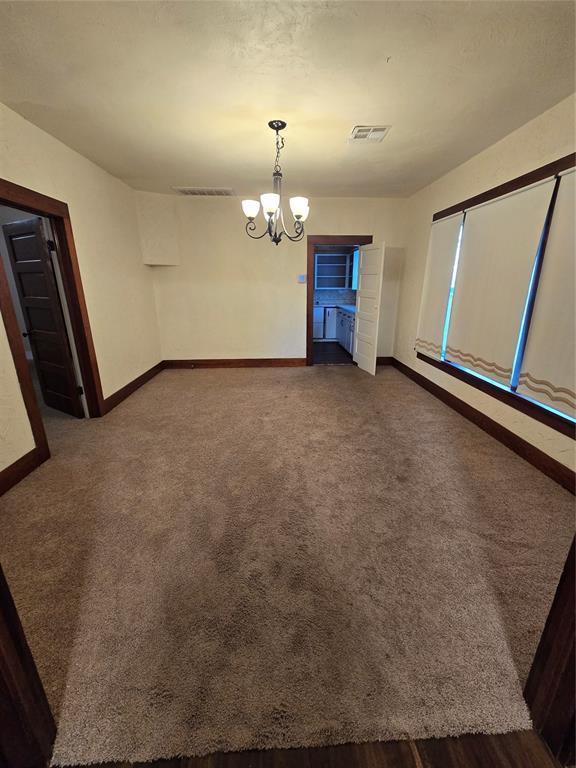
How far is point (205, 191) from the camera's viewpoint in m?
4.25

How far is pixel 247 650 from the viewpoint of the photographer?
1258 mm

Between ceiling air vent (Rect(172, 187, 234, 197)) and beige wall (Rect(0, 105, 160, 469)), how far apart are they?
0.67 meters

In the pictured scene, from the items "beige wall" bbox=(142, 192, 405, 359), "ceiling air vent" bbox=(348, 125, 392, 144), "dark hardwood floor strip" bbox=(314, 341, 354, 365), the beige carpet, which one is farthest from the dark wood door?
"dark hardwood floor strip" bbox=(314, 341, 354, 365)

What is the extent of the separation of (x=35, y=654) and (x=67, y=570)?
40 cm

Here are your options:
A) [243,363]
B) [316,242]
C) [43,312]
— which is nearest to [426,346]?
[316,242]

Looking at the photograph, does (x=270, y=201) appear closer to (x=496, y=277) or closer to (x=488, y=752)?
(x=496, y=277)

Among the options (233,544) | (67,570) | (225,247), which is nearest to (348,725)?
(233,544)

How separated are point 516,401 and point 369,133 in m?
2.53

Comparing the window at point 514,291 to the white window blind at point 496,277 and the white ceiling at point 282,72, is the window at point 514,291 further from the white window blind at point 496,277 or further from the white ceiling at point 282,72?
the white ceiling at point 282,72

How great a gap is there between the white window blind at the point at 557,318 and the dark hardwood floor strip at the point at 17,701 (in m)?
2.98

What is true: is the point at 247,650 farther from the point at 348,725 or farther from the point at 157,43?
the point at 157,43

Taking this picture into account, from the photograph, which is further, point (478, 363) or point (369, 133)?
point (478, 363)

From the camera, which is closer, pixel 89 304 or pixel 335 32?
pixel 335 32

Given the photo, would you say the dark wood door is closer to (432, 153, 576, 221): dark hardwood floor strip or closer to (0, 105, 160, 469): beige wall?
(0, 105, 160, 469): beige wall
